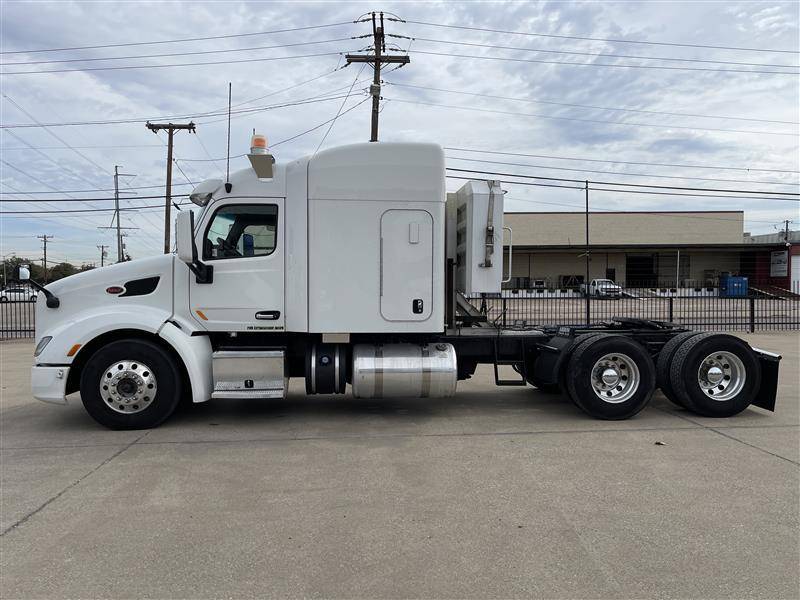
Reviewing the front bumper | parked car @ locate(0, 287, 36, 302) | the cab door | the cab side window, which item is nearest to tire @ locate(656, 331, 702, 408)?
the cab door

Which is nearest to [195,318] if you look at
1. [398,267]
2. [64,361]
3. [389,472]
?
[64,361]

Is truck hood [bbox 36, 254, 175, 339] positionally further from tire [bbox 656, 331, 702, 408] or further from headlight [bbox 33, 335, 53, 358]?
tire [bbox 656, 331, 702, 408]

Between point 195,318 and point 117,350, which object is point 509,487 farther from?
point 117,350

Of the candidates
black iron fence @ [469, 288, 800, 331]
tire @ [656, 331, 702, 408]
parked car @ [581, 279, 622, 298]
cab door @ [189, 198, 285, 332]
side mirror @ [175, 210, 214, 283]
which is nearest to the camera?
side mirror @ [175, 210, 214, 283]

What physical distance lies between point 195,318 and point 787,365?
10.9 meters

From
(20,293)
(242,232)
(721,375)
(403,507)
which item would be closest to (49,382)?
(242,232)

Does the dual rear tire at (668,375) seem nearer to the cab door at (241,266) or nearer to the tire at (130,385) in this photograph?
the cab door at (241,266)

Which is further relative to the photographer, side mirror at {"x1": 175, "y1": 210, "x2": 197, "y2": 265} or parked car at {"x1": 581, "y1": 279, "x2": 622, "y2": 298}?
parked car at {"x1": 581, "y1": 279, "x2": 622, "y2": 298}

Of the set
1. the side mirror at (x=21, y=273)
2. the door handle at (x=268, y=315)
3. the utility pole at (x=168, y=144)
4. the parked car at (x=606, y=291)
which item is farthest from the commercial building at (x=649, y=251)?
the side mirror at (x=21, y=273)

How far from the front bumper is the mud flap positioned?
809 cm

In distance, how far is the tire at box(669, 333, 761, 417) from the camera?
21.4 ft

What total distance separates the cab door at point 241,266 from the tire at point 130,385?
0.69m

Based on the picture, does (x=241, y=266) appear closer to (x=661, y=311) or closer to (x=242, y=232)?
(x=242, y=232)

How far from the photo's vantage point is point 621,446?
17.9 feet
